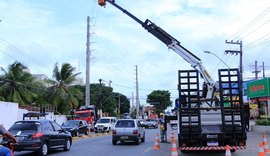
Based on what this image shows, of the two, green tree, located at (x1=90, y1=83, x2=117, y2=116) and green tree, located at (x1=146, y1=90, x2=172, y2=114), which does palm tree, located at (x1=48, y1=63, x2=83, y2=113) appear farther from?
green tree, located at (x1=146, y1=90, x2=172, y2=114)

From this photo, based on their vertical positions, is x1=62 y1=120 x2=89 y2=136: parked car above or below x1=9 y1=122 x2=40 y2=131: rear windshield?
below

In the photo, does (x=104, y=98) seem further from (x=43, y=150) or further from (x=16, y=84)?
(x=43, y=150)

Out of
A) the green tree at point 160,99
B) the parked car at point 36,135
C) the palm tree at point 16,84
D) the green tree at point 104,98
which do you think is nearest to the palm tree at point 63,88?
the palm tree at point 16,84

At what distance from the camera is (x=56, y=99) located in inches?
2255

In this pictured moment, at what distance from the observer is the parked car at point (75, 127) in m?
33.5

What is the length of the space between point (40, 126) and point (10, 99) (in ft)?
104

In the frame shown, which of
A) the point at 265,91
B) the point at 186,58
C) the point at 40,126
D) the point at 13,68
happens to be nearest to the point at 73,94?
the point at 13,68

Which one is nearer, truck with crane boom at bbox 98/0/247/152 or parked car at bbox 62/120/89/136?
truck with crane boom at bbox 98/0/247/152

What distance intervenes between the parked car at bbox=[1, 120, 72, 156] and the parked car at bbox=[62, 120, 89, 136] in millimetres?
14833

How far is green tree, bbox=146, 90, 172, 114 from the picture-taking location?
391ft

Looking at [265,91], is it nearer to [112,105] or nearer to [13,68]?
[13,68]

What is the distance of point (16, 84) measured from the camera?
47906 millimetres

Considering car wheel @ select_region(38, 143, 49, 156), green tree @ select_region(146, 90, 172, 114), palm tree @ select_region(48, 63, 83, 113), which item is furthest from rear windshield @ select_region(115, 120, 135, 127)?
green tree @ select_region(146, 90, 172, 114)

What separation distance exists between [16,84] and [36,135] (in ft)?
108
